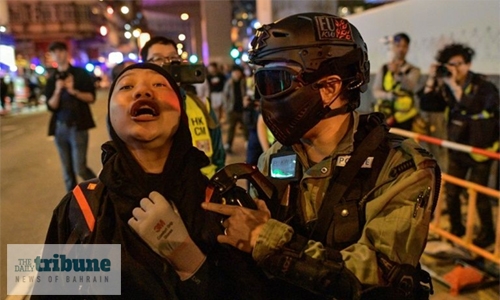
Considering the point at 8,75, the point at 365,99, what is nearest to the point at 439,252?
the point at 365,99

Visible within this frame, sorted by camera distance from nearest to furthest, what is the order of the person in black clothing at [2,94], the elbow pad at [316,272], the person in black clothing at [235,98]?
the elbow pad at [316,272]
the person in black clothing at [235,98]
the person in black clothing at [2,94]

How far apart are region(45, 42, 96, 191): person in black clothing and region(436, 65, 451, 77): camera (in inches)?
166

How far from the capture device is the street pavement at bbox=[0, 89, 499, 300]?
520cm

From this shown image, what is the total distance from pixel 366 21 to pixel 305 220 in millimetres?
8739

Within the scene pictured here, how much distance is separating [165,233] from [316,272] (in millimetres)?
515

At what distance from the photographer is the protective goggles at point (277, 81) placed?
1.67 meters

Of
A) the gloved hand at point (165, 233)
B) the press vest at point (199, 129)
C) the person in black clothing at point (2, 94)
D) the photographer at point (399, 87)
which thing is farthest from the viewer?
the person in black clothing at point (2, 94)

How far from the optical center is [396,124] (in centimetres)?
624

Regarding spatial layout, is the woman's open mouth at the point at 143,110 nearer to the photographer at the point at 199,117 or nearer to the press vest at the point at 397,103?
the photographer at the point at 199,117

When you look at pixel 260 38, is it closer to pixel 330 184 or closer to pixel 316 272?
pixel 330 184

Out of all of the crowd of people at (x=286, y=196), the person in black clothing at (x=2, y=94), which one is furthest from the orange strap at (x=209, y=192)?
the person in black clothing at (x=2, y=94)

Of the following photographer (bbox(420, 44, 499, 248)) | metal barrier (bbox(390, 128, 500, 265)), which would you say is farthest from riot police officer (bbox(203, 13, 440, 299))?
photographer (bbox(420, 44, 499, 248))

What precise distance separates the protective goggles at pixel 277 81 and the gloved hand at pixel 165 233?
0.56 metres

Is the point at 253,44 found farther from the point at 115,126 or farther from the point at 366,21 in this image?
the point at 366,21
